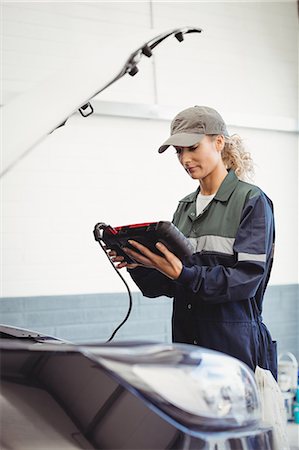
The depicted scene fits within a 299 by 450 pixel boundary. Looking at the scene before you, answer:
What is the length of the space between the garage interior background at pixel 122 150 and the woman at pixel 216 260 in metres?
1.59

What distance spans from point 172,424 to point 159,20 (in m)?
3.83

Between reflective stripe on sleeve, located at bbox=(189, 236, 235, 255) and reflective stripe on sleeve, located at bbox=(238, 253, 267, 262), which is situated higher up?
reflective stripe on sleeve, located at bbox=(189, 236, 235, 255)

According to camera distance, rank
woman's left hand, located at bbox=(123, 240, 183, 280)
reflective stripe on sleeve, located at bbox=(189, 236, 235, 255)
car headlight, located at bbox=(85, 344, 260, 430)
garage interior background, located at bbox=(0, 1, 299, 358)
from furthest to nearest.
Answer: garage interior background, located at bbox=(0, 1, 299, 358), reflective stripe on sleeve, located at bbox=(189, 236, 235, 255), woman's left hand, located at bbox=(123, 240, 183, 280), car headlight, located at bbox=(85, 344, 260, 430)

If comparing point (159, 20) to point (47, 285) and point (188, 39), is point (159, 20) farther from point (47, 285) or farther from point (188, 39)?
point (47, 285)

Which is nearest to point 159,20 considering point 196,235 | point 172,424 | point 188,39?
point 188,39

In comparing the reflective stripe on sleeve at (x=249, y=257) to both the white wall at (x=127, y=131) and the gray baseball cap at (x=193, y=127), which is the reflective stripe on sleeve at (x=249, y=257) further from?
the white wall at (x=127, y=131)

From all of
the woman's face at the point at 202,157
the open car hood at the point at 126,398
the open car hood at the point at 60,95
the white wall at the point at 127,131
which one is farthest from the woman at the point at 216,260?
the white wall at the point at 127,131

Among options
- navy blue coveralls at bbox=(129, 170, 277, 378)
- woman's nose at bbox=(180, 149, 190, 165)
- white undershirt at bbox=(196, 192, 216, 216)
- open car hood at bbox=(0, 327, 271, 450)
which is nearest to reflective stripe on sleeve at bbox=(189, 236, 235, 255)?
navy blue coveralls at bbox=(129, 170, 277, 378)

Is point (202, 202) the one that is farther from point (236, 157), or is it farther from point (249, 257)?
point (249, 257)

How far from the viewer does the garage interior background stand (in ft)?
13.3

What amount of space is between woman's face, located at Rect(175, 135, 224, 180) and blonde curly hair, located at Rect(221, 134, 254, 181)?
0.11 metres

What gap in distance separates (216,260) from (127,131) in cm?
227

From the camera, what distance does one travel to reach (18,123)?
1.27 m

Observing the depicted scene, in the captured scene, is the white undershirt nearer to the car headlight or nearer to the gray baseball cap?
the gray baseball cap
